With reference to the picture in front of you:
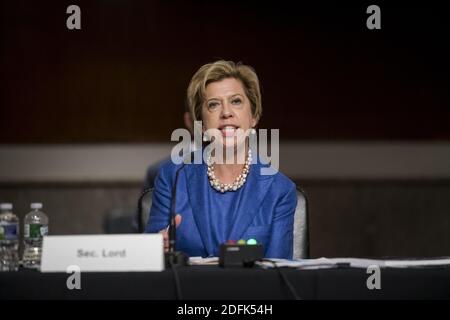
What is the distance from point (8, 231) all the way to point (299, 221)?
1055mm

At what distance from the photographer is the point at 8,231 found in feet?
7.42

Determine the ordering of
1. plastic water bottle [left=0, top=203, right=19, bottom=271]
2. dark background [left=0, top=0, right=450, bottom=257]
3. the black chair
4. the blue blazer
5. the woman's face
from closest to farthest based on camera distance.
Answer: plastic water bottle [left=0, top=203, right=19, bottom=271], the blue blazer, the woman's face, the black chair, dark background [left=0, top=0, right=450, bottom=257]

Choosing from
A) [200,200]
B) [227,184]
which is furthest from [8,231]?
[227,184]

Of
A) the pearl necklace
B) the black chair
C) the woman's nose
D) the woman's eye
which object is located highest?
the woman's eye

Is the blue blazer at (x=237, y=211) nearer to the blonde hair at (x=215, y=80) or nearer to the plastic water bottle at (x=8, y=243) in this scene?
the blonde hair at (x=215, y=80)

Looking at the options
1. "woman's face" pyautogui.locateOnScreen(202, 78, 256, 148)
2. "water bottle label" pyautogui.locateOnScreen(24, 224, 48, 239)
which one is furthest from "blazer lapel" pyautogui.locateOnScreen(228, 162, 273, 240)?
"water bottle label" pyautogui.locateOnScreen(24, 224, 48, 239)

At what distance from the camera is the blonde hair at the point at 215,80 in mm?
2779

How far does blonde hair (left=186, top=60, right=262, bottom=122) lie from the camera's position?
278 cm

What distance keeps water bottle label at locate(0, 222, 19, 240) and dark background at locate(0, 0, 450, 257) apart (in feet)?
9.35

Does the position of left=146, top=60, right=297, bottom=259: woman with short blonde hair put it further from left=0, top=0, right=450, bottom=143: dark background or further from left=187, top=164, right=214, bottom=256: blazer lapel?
left=0, top=0, right=450, bottom=143: dark background

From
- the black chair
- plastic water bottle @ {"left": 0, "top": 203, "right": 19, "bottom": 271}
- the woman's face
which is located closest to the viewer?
plastic water bottle @ {"left": 0, "top": 203, "right": 19, "bottom": 271}

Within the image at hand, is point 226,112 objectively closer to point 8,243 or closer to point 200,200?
point 200,200

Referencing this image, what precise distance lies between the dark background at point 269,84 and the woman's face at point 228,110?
250 cm

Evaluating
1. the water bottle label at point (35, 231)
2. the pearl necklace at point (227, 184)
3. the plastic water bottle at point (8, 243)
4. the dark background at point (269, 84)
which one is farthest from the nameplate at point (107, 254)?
the dark background at point (269, 84)
